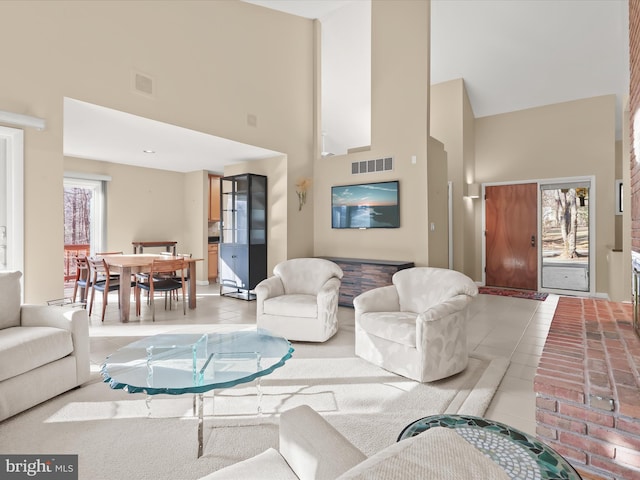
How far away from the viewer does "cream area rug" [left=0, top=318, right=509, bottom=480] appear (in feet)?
5.93

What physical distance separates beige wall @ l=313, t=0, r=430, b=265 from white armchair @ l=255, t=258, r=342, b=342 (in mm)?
1729

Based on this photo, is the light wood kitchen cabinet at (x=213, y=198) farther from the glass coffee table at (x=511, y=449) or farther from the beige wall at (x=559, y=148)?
the glass coffee table at (x=511, y=449)

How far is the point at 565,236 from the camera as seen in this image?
21.8ft

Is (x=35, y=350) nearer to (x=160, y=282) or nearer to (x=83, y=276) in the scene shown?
(x=160, y=282)

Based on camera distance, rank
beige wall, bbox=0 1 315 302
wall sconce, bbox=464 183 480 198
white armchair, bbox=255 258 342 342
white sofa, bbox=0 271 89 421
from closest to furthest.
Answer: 1. white sofa, bbox=0 271 89 421
2. beige wall, bbox=0 1 315 302
3. white armchair, bbox=255 258 342 342
4. wall sconce, bbox=464 183 480 198

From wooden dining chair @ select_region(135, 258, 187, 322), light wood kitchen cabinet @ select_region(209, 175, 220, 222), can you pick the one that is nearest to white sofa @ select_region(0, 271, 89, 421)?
wooden dining chair @ select_region(135, 258, 187, 322)

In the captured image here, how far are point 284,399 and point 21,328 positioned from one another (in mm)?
1999

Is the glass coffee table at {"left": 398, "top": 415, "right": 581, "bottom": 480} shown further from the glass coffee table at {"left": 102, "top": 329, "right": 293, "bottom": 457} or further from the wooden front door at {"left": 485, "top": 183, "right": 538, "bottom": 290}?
the wooden front door at {"left": 485, "top": 183, "right": 538, "bottom": 290}

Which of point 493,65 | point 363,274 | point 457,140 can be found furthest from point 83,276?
point 493,65

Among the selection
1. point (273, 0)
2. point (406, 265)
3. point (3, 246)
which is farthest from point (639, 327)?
point (273, 0)

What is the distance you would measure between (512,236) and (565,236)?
890mm

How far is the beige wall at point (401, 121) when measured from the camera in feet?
16.6

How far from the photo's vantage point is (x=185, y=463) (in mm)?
1763

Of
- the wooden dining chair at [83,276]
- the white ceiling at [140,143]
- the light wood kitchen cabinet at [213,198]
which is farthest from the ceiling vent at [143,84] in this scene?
the light wood kitchen cabinet at [213,198]
